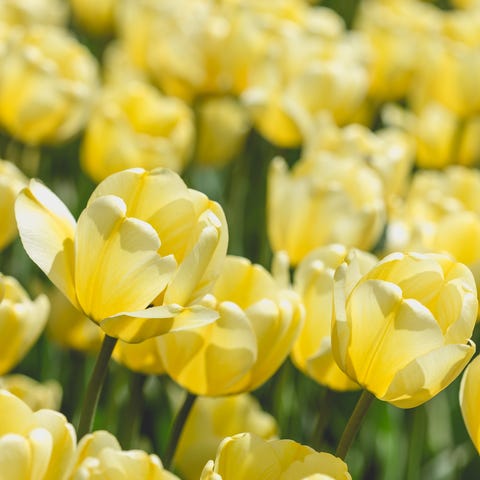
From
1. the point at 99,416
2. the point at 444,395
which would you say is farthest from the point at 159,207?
the point at 444,395

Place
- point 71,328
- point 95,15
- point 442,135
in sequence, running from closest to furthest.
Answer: point 71,328 < point 442,135 < point 95,15

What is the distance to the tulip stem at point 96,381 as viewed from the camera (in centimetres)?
88

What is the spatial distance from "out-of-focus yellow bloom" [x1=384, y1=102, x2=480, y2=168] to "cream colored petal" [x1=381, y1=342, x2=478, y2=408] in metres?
1.20

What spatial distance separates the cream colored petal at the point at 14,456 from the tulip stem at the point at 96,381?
0.15 metres

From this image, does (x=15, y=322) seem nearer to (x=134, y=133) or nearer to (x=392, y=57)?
(x=134, y=133)

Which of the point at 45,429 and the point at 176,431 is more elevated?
the point at 45,429

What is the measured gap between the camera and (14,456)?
0.72 metres

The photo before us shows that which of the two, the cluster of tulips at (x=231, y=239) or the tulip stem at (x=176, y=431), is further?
the tulip stem at (x=176, y=431)

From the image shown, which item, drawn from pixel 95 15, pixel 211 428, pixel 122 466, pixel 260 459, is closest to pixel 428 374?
pixel 260 459

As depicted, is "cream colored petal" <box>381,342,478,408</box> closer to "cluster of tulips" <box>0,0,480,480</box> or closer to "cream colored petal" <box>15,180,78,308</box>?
"cluster of tulips" <box>0,0,480,480</box>

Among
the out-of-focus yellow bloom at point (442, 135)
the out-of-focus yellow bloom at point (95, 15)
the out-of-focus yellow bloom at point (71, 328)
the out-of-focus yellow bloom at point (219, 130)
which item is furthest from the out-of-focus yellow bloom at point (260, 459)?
the out-of-focus yellow bloom at point (95, 15)

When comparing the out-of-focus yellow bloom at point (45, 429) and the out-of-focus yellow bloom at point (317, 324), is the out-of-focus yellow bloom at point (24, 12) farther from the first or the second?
the out-of-focus yellow bloom at point (45, 429)

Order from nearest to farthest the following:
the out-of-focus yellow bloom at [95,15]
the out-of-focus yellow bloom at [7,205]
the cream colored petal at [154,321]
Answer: the cream colored petal at [154,321] < the out-of-focus yellow bloom at [7,205] < the out-of-focus yellow bloom at [95,15]

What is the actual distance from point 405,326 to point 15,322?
369 mm
